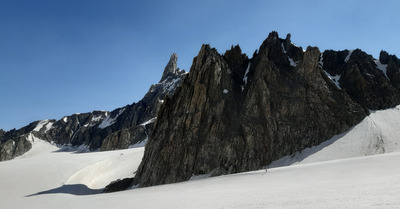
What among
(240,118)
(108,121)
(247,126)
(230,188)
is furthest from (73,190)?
(108,121)

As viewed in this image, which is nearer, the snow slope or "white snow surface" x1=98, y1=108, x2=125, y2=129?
the snow slope

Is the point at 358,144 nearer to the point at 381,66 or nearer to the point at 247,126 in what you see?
the point at 247,126

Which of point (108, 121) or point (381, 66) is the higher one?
point (108, 121)

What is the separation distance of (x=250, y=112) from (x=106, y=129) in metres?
135

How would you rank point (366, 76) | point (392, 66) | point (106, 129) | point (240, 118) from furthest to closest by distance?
point (106, 129)
point (392, 66)
point (366, 76)
point (240, 118)

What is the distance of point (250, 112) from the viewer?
48.9 m

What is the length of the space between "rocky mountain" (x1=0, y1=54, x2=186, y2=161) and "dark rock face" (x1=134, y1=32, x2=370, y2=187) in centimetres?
7122

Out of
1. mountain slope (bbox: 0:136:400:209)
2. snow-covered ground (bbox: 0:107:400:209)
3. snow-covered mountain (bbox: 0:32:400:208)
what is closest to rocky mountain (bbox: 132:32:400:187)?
snow-covered mountain (bbox: 0:32:400:208)

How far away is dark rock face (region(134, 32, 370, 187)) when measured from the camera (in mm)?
42750

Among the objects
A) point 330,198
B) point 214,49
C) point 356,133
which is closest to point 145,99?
point 214,49

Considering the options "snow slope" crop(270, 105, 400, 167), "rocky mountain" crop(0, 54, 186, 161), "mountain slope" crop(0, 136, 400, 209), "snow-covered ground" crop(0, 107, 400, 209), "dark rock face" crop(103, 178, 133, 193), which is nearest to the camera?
"mountain slope" crop(0, 136, 400, 209)

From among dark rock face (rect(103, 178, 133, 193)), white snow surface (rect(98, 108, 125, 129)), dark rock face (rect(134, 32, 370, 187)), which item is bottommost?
dark rock face (rect(103, 178, 133, 193))

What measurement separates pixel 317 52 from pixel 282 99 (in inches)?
613

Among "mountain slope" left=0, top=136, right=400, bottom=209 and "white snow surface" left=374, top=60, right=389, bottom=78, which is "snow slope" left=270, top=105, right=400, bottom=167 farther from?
"white snow surface" left=374, top=60, right=389, bottom=78
